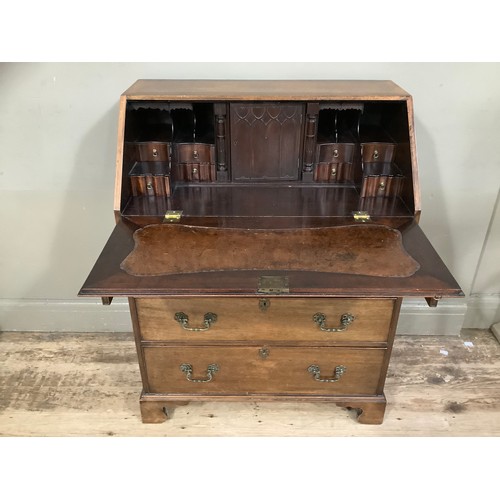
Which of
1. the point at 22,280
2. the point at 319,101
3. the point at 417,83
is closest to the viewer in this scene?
the point at 319,101

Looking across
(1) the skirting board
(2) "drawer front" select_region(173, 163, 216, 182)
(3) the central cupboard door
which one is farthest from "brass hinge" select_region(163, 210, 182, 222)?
(1) the skirting board

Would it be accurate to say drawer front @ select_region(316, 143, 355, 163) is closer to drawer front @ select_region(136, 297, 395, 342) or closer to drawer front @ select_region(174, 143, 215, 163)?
drawer front @ select_region(174, 143, 215, 163)

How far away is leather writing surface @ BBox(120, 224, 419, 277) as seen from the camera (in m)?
1.58

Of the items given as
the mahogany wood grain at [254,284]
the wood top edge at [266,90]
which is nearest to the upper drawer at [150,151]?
the wood top edge at [266,90]

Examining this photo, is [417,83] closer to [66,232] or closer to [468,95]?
[468,95]

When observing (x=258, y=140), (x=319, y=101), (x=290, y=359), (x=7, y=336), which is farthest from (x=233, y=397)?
(x=7, y=336)

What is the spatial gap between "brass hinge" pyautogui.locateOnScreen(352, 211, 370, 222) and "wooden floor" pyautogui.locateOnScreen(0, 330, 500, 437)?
37.6 inches

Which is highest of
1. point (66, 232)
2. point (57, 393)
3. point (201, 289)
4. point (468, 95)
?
point (468, 95)

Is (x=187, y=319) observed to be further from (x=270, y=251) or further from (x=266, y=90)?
(x=266, y=90)

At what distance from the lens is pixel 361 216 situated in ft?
6.02

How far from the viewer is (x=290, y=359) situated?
6.30ft

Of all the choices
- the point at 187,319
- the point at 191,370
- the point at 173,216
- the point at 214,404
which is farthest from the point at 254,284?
the point at 214,404

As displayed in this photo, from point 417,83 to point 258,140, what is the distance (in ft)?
2.47

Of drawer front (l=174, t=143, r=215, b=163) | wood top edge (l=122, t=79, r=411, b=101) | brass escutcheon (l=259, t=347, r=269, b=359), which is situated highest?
wood top edge (l=122, t=79, r=411, b=101)
